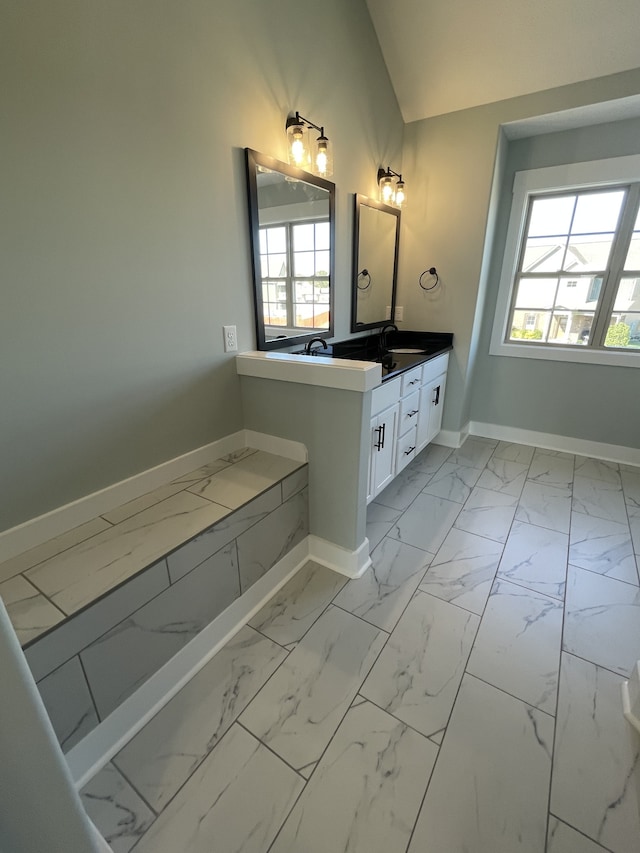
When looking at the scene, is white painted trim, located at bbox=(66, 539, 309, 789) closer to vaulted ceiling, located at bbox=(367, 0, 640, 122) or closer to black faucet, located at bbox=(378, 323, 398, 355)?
black faucet, located at bbox=(378, 323, 398, 355)

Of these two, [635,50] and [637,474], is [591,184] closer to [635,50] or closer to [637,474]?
[635,50]

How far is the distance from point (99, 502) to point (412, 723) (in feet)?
4.48

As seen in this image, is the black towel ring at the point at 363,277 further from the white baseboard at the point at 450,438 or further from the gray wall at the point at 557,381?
the white baseboard at the point at 450,438

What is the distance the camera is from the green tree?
2885 millimetres

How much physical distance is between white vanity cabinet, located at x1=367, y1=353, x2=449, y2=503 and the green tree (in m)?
1.26

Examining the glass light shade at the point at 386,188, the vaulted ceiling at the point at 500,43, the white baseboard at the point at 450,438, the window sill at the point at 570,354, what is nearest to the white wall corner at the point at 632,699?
the white baseboard at the point at 450,438

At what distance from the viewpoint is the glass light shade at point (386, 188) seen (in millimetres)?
2654

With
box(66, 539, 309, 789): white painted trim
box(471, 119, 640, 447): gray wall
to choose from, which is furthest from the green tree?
box(66, 539, 309, 789): white painted trim

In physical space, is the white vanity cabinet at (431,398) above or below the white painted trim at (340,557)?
above

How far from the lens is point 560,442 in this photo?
3.26 meters

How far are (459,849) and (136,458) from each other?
1.59 meters

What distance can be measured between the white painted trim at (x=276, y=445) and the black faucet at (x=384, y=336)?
1152mm

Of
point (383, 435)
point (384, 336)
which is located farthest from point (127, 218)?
point (384, 336)

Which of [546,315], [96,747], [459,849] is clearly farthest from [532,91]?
[96,747]
